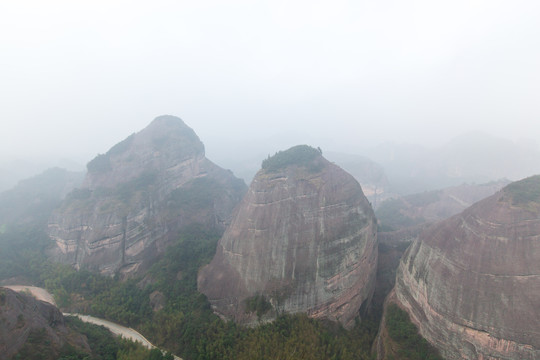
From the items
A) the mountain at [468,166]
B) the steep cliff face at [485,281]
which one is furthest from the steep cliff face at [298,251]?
the mountain at [468,166]

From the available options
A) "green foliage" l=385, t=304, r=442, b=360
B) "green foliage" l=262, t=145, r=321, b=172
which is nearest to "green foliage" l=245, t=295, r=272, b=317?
"green foliage" l=385, t=304, r=442, b=360

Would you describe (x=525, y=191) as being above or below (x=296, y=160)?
below

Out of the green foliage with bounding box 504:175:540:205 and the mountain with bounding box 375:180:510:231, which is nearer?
the green foliage with bounding box 504:175:540:205

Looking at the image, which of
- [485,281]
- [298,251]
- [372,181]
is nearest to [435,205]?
[372,181]

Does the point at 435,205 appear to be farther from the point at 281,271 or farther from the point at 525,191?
the point at 281,271

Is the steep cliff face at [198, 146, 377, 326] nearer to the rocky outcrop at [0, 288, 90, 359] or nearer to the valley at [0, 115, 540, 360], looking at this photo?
the valley at [0, 115, 540, 360]

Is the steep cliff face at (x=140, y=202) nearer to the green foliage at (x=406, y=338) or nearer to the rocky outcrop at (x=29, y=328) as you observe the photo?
the rocky outcrop at (x=29, y=328)
